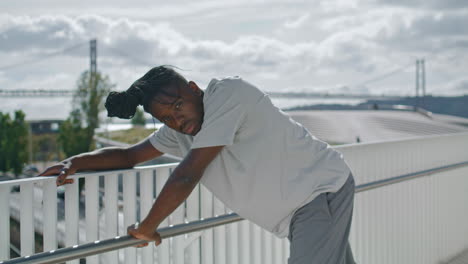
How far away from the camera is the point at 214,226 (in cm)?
226

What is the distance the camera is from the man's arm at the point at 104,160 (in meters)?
1.86

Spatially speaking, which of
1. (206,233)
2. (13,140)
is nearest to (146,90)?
(206,233)

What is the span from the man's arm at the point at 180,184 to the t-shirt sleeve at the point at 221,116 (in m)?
0.03

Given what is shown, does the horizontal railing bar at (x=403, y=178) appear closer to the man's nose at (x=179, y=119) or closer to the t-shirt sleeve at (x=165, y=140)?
the t-shirt sleeve at (x=165, y=140)

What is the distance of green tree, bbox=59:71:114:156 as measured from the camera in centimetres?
3672

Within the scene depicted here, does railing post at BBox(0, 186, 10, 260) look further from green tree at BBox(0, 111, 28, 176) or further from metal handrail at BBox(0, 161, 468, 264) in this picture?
green tree at BBox(0, 111, 28, 176)

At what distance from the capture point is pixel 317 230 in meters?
1.89

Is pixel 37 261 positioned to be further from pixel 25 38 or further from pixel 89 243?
pixel 25 38

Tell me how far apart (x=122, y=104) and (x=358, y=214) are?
80.6 inches

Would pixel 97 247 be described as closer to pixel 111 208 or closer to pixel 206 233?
pixel 111 208

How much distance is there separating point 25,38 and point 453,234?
312 ft

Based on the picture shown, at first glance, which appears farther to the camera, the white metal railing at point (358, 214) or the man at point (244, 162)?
the white metal railing at point (358, 214)

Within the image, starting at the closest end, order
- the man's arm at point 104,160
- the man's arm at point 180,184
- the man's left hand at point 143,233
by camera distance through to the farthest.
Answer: the man's arm at point 180,184 < the man's left hand at point 143,233 < the man's arm at point 104,160

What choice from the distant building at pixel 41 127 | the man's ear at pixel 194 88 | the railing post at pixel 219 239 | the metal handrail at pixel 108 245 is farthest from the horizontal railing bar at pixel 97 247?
the distant building at pixel 41 127
